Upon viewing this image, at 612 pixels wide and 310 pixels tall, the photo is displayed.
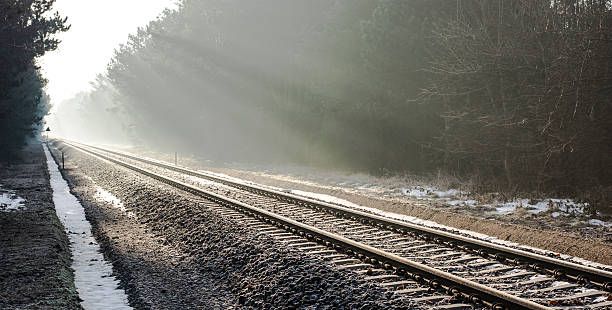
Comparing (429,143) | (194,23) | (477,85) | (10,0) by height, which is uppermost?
(194,23)

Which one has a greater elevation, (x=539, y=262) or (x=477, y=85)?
(x=477, y=85)

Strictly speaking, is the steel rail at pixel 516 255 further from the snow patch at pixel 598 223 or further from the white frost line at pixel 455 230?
the snow patch at pixel 598 223

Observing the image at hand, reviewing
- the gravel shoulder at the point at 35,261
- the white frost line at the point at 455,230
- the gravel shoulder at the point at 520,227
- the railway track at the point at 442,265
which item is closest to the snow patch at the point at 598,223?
the gravel shoulder at the point at 520,227

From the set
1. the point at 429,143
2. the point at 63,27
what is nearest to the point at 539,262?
the point at 429,143

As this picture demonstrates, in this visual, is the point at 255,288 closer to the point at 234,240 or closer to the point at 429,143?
the point at 234,240

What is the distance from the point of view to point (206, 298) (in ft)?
25.7

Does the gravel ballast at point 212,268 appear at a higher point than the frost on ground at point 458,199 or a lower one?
lower

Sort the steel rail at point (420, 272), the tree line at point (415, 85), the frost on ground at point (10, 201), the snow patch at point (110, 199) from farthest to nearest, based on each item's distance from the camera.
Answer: the snow patch at point (110, 199)
the frost on ground at point (10, 201)
the tree line at point (415, 85)
the steel rail at point (420, 272)

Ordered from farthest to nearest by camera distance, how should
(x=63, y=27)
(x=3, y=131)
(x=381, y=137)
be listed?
(x=3, y=131) < (x=63, y=27) < (x=381, y=137)

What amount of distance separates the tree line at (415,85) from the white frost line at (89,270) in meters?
12.6

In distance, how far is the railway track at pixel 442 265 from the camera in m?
6.41

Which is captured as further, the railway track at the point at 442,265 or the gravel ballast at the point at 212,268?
the gravel ballast at the point at 212,268

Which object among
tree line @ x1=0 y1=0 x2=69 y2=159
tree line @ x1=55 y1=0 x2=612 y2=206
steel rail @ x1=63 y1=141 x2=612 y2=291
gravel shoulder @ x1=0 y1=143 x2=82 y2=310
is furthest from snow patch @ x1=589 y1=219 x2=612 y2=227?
tree line @ x1=0 y1=0 x2=69 y2=159

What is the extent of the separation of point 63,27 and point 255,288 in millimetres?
24563
